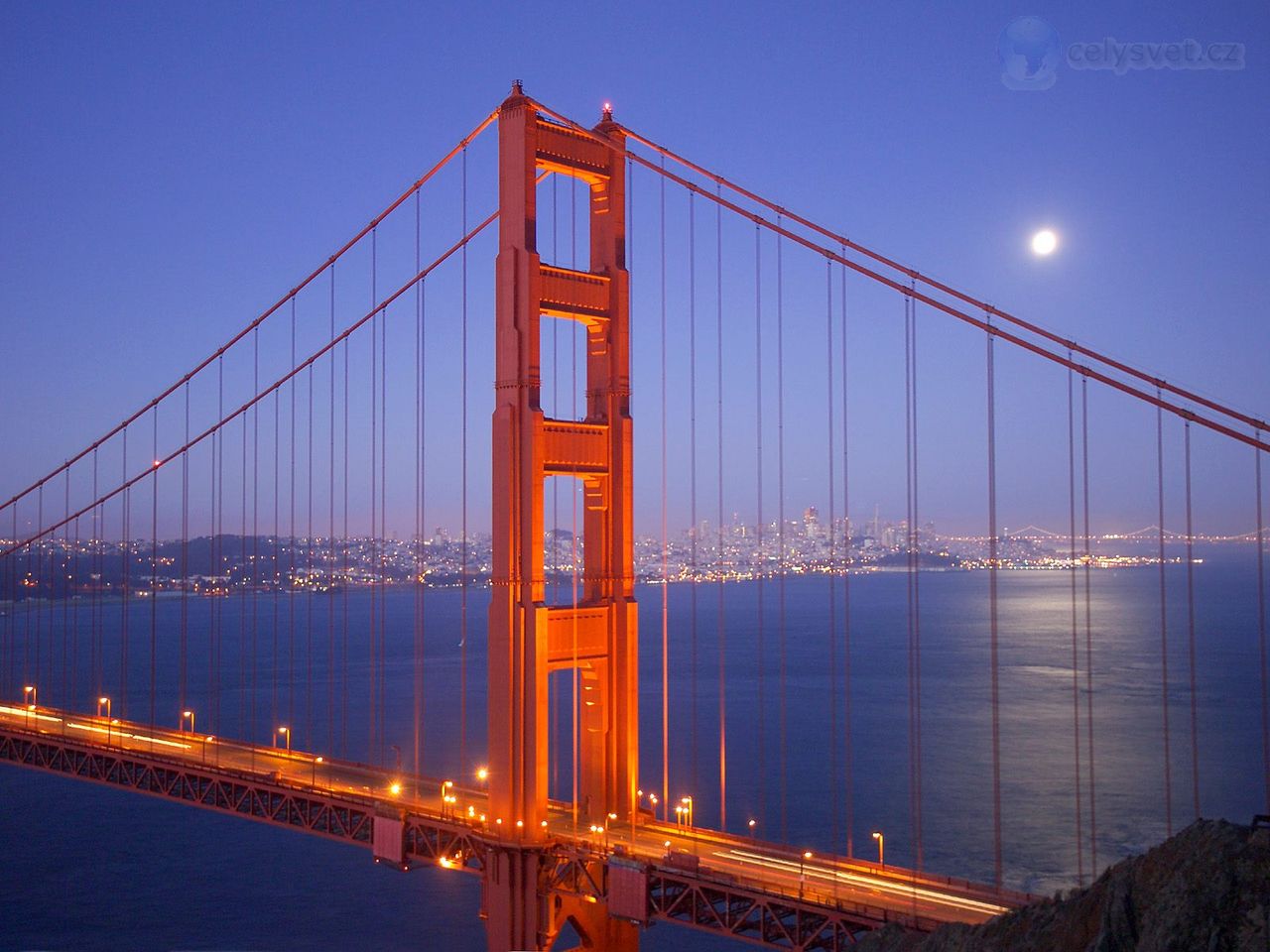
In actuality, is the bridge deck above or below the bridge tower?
below

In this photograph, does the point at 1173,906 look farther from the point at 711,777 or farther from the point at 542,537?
the point at 711,777

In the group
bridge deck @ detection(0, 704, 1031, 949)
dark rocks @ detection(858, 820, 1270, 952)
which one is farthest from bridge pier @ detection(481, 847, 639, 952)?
dark rocks @ detection(858, 820, 1270, 952)

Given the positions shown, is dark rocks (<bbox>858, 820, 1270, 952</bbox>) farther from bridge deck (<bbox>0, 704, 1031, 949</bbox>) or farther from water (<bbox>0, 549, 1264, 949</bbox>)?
water (<bbox>0, 549, 1264, 949</bbox>)

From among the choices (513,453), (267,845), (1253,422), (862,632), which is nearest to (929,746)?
(267,845)

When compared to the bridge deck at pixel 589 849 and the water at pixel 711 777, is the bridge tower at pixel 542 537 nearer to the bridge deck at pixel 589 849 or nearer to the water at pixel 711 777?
the bridge deck at pixel 589 849

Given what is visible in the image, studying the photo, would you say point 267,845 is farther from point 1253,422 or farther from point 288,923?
point 1253,422
